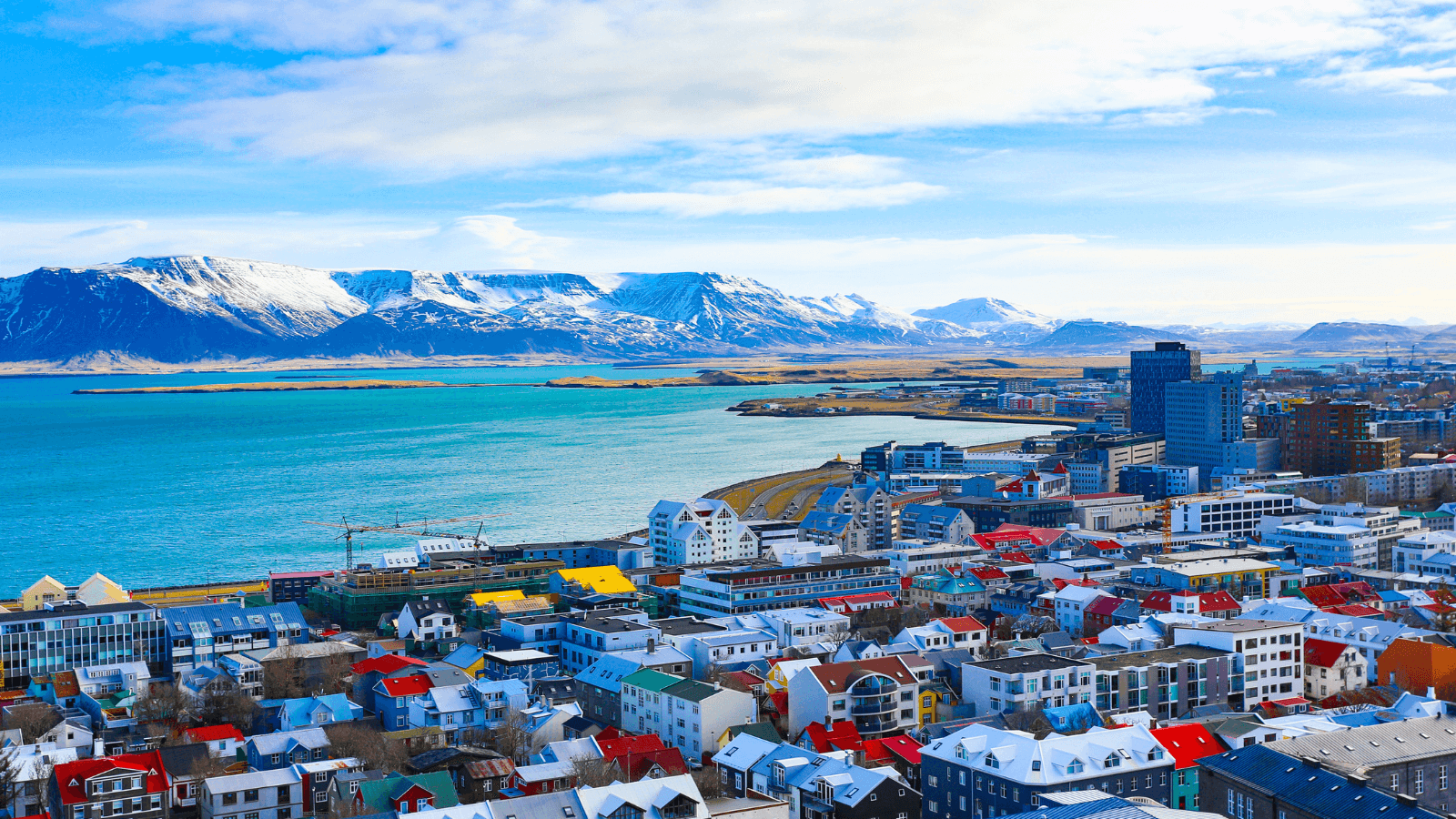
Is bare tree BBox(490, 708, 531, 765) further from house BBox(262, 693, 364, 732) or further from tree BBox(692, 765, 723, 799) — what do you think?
tree BBox(692, 765, 723, 799)

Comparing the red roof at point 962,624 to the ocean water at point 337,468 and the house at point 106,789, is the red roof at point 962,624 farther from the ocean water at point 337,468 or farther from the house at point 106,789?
the ocean water at point 337,468

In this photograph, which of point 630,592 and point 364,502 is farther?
point 364,502

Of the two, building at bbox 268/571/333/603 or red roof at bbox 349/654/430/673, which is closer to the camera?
red roof at bbox 349/654/430/673

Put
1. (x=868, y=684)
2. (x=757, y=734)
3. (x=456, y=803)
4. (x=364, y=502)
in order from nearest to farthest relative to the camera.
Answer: (x=456, y=803), (x=757, y=734), (x=868, y=684), (x=364, y=502)

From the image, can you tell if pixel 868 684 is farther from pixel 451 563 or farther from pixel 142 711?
pixel 451 563

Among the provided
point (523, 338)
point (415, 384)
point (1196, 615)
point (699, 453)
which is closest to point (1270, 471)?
point (699, 453)

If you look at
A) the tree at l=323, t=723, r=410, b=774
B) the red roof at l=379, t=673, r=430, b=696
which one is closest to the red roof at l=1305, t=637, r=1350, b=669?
the red roof at l=379, t=673, r=430, b=696

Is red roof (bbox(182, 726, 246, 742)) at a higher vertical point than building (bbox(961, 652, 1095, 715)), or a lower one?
lower
